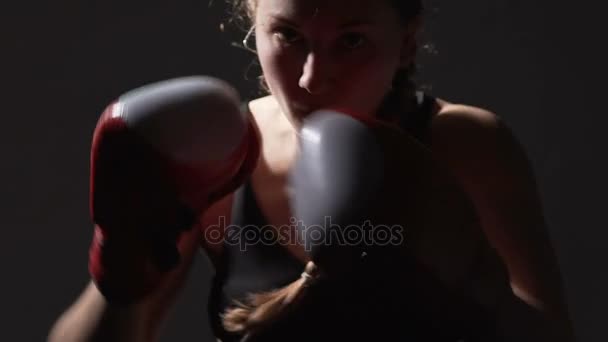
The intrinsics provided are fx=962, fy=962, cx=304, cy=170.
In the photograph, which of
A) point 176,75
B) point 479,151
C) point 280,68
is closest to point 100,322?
point 280,68

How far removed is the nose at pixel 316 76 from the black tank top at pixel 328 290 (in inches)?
6.7

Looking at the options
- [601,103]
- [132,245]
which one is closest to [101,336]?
[132,245]

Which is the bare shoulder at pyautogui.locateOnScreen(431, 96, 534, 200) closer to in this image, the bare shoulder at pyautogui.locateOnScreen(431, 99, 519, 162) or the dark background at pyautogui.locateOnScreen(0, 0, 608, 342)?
the bare shoulder at pyautogui.locateOnScreen(431, 99, 519, 162)

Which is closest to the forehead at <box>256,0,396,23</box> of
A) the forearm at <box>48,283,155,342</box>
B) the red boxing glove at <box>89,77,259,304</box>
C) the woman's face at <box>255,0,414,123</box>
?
the woman's face at <box>255,0,414,123</box>

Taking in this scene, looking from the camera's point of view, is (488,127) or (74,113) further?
(74,113)

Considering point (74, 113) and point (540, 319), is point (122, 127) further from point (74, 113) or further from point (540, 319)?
point (74, 113)

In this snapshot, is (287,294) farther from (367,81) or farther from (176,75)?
(176,75)

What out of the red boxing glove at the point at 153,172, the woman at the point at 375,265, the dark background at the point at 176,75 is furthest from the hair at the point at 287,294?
the dark background at the point at 176,75

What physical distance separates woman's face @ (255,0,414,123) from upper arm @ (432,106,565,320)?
0.14 meters

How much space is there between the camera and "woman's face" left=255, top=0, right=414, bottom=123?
35.7 inches

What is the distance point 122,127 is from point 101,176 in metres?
0.05

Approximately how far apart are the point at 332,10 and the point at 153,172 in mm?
226

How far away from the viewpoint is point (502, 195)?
3.33ft

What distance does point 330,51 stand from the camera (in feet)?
3.01
